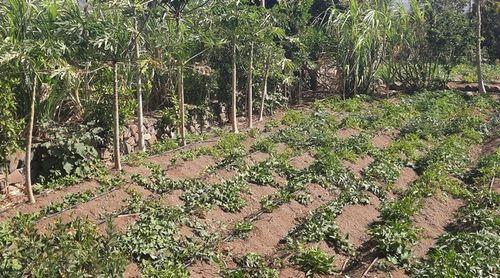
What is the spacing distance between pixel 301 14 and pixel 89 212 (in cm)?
1022

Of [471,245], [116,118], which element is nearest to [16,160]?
[116,118]

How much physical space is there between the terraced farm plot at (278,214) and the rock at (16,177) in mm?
752

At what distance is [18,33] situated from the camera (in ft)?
21.4

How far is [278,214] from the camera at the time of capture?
6844mm

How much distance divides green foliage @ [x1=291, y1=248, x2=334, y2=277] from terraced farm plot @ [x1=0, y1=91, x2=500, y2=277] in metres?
0.01

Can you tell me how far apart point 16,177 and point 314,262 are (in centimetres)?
427

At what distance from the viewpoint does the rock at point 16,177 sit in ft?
22.7

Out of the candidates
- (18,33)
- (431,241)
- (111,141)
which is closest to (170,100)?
(111,141)

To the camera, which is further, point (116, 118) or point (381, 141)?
point (381, 141)

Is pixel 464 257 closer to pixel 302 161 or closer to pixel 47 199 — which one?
pixel 302 161

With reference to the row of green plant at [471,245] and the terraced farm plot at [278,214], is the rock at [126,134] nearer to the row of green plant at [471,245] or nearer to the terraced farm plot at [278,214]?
the terraced farm plot at [278,214]

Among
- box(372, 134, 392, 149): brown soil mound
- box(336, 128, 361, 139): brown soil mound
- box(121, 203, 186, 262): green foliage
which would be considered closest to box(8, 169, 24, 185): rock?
box(121, 203, 186, 262): green foliage

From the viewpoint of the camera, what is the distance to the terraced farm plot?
5117 millimetres

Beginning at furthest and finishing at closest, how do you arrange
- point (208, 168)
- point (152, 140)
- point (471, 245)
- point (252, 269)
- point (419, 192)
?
point (152, 140) → point (208, 168) → point (419, 192) → point (471, 245) → point (252, 269)
